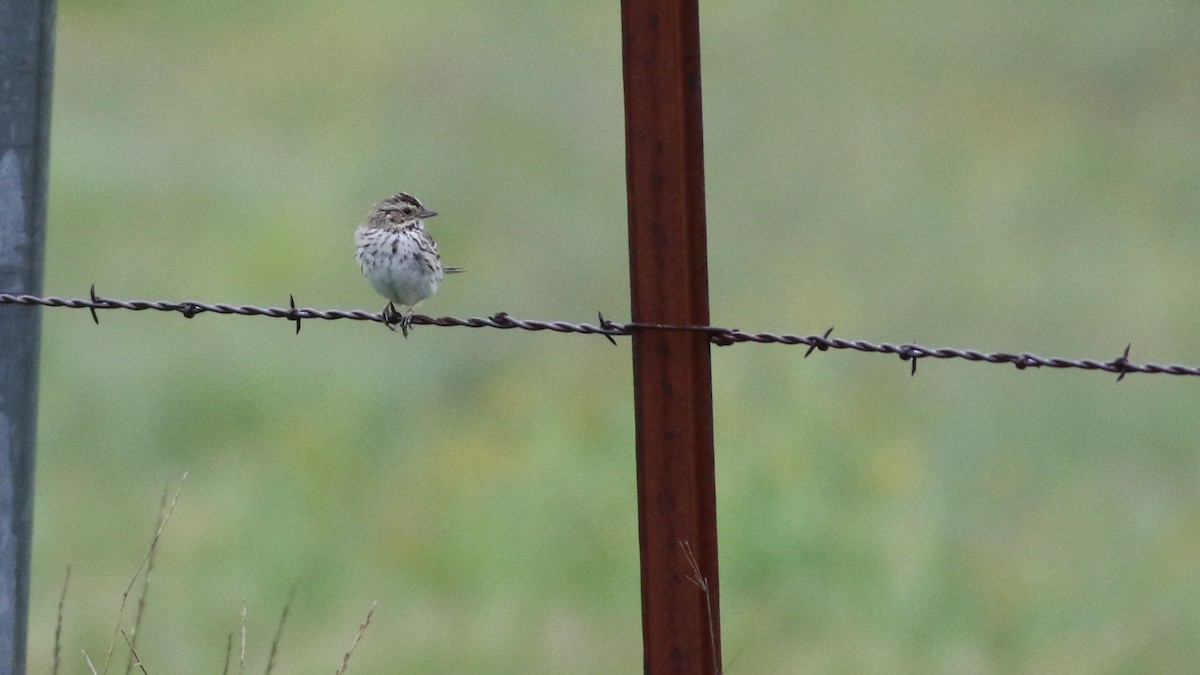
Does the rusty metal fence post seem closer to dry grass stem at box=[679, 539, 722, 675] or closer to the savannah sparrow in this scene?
dry grass stem at box=[679, 539, 722, 675]

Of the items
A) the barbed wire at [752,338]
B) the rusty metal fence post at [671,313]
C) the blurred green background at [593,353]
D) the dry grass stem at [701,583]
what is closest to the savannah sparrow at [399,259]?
the barbed wire at [752,338]

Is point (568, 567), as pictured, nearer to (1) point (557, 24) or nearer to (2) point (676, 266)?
(2) point (676, 266)

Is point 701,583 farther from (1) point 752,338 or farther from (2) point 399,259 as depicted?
(2) point 399,259

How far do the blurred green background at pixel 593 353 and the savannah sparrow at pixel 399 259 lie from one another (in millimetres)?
4426

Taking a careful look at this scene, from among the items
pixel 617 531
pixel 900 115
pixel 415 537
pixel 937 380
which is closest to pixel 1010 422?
pixel 937 380

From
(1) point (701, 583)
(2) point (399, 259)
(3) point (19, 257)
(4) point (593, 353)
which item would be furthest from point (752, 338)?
(4) point (593, 353)

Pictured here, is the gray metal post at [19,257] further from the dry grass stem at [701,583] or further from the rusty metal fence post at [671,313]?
the dry grass stem at [701,583]

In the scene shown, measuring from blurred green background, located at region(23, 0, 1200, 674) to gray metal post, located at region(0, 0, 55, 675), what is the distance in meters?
6.32

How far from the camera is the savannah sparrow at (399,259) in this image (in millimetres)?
7609

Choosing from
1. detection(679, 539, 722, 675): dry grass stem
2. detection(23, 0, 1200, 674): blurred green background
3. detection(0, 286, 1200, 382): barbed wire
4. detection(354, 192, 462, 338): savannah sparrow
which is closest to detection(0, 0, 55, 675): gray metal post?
detection(0, 286, 1200, 382): barbed wire

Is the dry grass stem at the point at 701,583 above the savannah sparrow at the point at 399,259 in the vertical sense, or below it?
below

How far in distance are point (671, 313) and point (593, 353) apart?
10817mm

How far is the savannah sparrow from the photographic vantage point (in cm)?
761

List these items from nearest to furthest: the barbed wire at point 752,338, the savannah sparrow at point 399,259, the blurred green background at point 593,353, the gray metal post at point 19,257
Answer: the barbed wire at point 752,338 < the gray metal post at point 19,257 < the savannah sparrow at point 399,259 < the blurred green background at point 593,353
